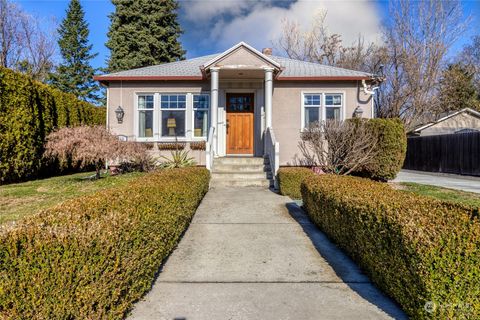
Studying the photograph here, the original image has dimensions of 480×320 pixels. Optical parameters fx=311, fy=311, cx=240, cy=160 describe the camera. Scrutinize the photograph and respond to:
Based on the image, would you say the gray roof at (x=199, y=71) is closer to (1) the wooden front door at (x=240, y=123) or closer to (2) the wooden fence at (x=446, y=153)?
(1) the wooden front door at (x=240, y=123)

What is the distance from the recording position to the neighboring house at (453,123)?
2334 centimetres

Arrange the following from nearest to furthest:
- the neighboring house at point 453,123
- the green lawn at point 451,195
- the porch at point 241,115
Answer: the green lawn at point 451,195
the porch at point 241,115
the neighboring house at point 453,123

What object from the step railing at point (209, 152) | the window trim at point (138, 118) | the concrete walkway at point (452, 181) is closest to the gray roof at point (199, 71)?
the window trim at point (138, 118)

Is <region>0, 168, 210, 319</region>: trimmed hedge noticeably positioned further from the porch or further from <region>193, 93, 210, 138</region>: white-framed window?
<region>193, 93, 210, 138</region>: white-framed window

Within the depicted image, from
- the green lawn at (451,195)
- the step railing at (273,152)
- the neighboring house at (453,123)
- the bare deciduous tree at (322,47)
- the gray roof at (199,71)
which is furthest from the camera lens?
the bare deciduous tree at (322,47)

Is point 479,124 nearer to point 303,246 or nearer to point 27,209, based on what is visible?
point 303,246

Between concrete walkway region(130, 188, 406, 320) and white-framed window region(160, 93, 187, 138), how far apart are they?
661 cm

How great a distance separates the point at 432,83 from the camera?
2086 cm

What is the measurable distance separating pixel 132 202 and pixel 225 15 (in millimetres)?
33286

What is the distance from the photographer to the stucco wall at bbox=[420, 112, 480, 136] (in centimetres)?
2361

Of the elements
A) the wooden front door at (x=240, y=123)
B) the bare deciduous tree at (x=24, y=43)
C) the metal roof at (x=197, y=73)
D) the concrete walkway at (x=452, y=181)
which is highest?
the bare deciduous tree at (x=24, y=43)

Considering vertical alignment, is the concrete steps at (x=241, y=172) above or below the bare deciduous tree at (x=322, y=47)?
below

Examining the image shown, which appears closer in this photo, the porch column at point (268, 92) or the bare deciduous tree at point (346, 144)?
the bare deciduous tree at point (346, 144)

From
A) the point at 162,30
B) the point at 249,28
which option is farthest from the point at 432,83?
the point at 162,30
